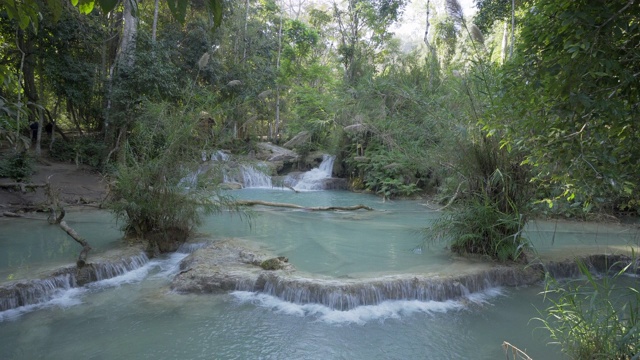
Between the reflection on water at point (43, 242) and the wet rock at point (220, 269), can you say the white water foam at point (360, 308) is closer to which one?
the wet rock at point (220, 269)

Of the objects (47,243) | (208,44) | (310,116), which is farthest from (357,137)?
(47,243)

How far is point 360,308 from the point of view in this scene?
233 inches

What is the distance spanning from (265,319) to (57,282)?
318 cm

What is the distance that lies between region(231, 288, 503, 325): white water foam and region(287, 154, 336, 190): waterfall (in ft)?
46.1

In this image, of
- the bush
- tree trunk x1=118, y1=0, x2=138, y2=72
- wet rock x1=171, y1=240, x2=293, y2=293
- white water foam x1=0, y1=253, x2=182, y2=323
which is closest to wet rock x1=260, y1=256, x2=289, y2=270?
wet rock x1=171, y1=240, x2=293, y2=293

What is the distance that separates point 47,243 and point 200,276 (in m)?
4.04

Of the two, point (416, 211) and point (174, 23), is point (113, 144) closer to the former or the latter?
point (174, 23)

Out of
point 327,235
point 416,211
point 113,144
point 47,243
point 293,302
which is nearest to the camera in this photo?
point 293,302

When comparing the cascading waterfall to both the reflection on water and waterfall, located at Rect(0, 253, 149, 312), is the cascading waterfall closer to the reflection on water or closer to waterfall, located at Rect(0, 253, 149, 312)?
Answer: waterfall, located at Rect(0, 253, 149, 312)

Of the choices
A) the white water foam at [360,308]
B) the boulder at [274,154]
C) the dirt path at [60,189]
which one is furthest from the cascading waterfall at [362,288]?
the boulder at [274,154]

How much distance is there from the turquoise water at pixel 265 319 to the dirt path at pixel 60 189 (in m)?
2.86

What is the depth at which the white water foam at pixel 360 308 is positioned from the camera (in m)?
5.67

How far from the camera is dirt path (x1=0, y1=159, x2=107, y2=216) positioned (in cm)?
1109

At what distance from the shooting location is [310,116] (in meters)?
24.0
